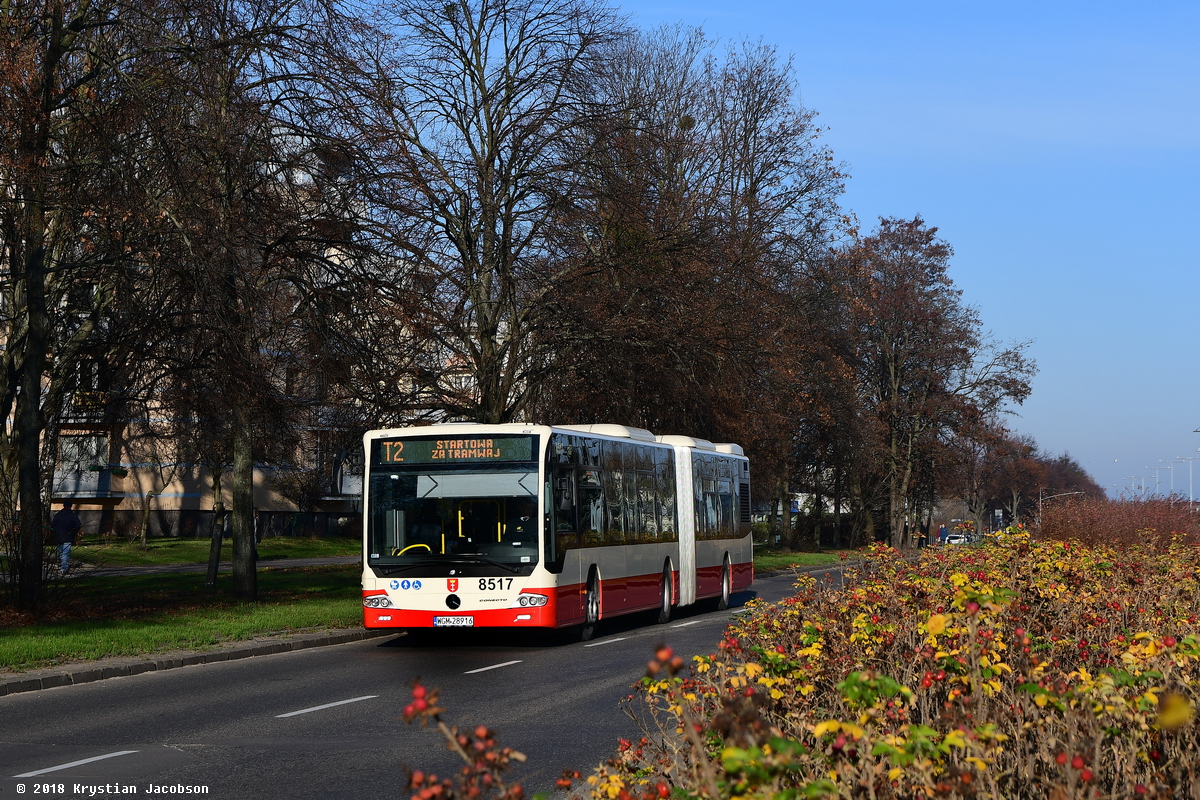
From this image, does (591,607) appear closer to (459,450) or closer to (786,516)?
(459,450)

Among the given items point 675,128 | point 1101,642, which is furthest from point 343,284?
point 675,128

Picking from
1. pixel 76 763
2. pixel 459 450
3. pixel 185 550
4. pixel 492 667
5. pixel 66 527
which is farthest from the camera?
pixel 185 550

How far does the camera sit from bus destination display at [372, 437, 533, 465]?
19.1 metres

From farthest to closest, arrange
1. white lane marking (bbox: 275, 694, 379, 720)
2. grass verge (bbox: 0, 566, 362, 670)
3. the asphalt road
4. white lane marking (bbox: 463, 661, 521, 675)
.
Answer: grass verge (bbox: 0, 566, 362, 670)
white lane marking (bbox: 463, 661, 521, 675)
white lane marking (bbox: 275, 694, 379, 720)
the asphalt road

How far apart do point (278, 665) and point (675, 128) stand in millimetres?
29694

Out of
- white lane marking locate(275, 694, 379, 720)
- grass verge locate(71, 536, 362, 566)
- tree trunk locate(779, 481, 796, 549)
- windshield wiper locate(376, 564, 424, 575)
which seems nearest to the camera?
white lane marking locate(275, 694, 379, 720)

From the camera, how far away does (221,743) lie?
1041 cm

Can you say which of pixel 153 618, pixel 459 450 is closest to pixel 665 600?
pixel 459 450

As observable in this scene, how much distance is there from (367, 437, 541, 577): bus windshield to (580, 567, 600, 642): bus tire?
2.06 m

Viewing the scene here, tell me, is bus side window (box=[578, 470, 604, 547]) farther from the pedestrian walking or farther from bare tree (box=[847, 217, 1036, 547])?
bare tree (box=[847, 217, 1036, 547])

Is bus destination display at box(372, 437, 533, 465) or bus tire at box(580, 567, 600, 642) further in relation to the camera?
bus tire at box(580, 567, 600, 642)

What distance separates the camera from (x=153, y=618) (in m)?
21.2

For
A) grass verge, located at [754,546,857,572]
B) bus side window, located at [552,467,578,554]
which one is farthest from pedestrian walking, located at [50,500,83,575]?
grass verge, located at [754,546,857,572]

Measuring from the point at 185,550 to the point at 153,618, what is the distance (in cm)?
3205
